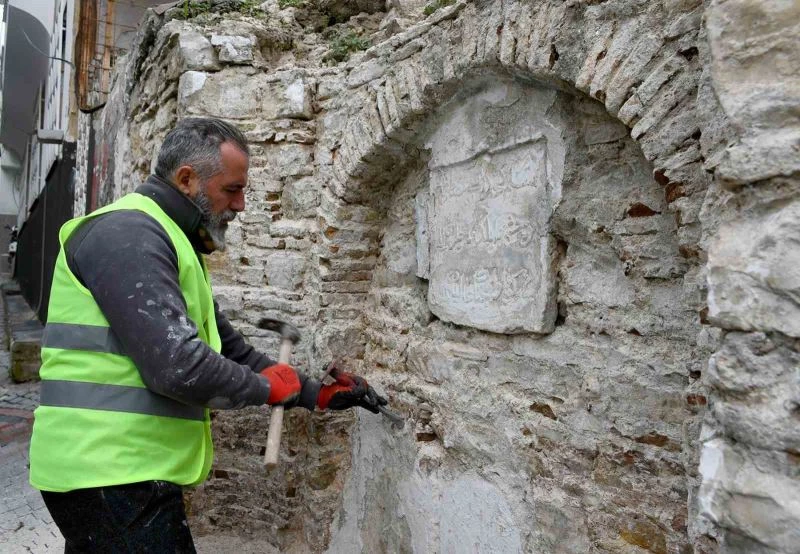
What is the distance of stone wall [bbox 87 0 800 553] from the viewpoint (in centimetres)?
103

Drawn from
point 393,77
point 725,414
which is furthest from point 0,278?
point 725,414

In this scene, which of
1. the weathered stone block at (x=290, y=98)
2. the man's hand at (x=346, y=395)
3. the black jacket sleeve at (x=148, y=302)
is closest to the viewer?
the black jacket sleeve at (x=148, y=302)

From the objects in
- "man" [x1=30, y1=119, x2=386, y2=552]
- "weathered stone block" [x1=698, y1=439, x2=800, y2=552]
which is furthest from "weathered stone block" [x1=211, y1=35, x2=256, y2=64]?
"weathered stone block" [x1=698, y1=439, x2=800, y2=552]

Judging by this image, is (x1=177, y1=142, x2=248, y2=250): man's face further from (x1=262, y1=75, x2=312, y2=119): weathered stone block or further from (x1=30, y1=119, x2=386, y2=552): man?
(x1=262, y1=75, x2=312, y2=119): weathered stone block

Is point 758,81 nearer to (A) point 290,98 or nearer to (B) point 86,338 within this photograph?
(B) point 86,338

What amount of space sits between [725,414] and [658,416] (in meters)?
0.86

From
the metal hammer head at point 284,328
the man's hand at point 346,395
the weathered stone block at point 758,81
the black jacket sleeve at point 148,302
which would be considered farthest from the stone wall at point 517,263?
the black jacket sleeve at point 148,302

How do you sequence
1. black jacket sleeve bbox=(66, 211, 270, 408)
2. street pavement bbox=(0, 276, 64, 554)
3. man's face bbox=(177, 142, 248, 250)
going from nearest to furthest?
black jacket sleeve bbox=(66, 211, 270, 408), man's face bbox=(177, 142, 248, 250), street pavement bbox=(0, 276, 64, 554)

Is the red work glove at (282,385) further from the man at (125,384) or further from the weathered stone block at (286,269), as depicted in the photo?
the weathered stone block at (286,269)

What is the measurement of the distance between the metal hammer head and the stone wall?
0.50 metres

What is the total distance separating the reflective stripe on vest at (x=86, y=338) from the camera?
171 centimetres

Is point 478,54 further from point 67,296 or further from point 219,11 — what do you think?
point 219,11

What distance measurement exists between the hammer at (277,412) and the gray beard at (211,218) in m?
0.55

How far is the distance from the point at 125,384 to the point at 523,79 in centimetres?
169
